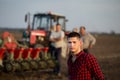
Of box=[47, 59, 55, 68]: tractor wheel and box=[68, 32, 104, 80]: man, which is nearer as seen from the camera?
box=[68, 32, 104, 80]: man

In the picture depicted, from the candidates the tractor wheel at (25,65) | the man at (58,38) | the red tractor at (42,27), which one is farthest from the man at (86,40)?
the red tractor at (42,27)

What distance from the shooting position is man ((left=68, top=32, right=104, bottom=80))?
3.95 meters

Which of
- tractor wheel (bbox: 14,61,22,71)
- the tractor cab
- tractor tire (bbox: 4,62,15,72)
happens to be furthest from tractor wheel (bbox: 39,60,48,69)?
the tractor cab

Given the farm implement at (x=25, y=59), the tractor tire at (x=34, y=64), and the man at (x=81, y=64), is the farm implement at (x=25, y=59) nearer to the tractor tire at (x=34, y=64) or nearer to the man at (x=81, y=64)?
the tractor tire at (x=34, y=64)

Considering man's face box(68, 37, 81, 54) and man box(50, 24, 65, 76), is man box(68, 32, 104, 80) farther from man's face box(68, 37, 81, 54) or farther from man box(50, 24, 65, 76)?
man box(50, 24, 65, 76)

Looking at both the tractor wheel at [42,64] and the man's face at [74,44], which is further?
the tractor wheel at [42,64]

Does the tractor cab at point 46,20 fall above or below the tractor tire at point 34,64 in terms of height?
above

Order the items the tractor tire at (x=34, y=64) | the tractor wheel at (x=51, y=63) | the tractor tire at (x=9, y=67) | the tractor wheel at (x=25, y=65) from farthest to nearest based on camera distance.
A: the tractor wheel at (x=51, y=63) → the tractor tire at (x=34, y=64) → the tractor wheel at (x=25, y=65) → the tractor tire at (x=9, y=67)

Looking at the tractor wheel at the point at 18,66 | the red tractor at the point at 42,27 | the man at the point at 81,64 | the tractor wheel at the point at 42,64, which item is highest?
the man at the point at 81,64

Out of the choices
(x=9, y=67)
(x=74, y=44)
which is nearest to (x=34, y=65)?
(x=9, y=67)

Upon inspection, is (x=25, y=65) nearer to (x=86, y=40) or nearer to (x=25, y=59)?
(x=25, y=59)

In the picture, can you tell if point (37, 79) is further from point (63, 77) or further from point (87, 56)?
point (87, 56)

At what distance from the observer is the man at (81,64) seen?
3.95m

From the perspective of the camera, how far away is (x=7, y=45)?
13.3 metres
